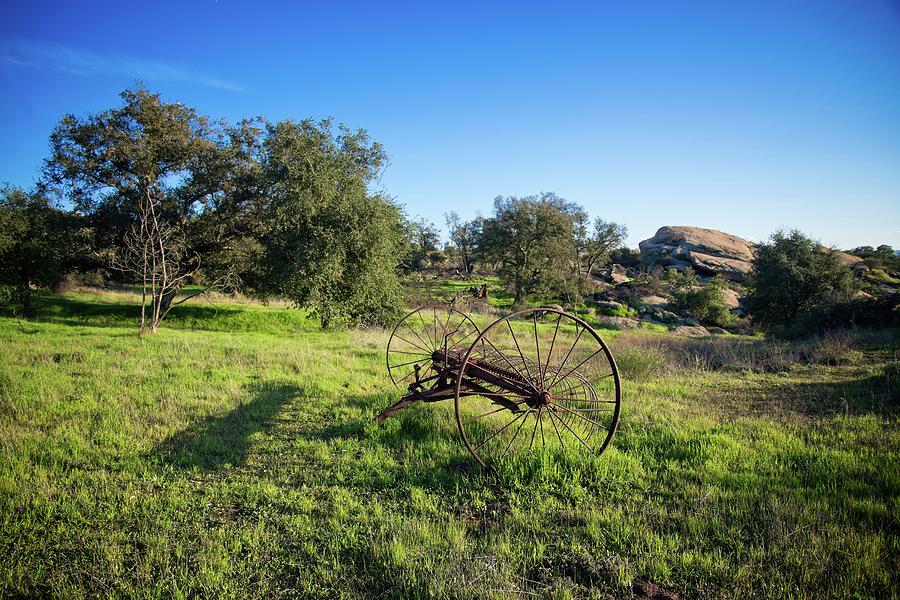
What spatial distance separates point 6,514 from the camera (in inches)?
162

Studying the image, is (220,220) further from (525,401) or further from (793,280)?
(793,280)

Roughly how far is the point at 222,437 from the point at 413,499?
12.5 ft

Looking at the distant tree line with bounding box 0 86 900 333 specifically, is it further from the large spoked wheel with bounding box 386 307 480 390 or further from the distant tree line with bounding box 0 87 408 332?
the large spoked wheel with bounding box 386 307 480 390

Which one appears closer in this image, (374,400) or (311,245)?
(374,400)

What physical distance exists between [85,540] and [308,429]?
320 centimetres

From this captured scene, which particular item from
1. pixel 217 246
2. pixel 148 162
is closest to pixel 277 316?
pixel 217 246

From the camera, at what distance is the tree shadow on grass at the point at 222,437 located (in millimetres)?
5531

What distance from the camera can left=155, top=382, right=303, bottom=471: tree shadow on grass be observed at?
5.53 metres

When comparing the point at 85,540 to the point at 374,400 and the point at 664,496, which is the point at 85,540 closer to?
the point at 374,400

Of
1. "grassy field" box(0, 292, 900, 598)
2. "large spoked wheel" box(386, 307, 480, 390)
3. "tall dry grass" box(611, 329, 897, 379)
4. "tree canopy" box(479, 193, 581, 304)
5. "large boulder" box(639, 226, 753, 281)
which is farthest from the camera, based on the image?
"large boulder" box(639, 226, 753, 281)

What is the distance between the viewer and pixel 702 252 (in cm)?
5819

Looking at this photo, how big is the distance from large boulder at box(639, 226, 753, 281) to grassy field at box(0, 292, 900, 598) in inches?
2123

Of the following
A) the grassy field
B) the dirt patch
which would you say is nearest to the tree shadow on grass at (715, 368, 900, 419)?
the grassy field

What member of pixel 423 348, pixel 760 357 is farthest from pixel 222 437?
pixel 760 357
